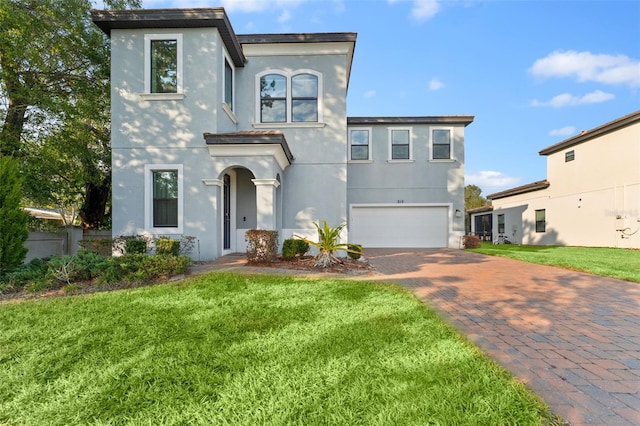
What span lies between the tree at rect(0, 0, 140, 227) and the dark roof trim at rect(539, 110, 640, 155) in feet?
68.5

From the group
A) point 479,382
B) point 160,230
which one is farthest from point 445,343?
point 160,230

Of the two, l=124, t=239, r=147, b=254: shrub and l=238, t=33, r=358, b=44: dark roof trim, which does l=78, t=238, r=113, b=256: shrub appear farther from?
l=238, t=33, r=358, b=44: dark roof trim

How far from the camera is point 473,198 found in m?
47.0

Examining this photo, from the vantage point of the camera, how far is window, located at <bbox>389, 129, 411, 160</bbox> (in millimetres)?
14539

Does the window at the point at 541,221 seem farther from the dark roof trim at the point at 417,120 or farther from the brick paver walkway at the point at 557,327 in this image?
the brick paver walkway at the point at 557,327

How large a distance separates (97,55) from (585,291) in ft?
48.8

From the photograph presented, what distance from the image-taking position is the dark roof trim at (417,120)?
14.1m

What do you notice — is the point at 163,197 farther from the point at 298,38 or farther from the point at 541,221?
the point at 541,221

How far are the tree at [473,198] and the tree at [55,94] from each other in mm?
43847

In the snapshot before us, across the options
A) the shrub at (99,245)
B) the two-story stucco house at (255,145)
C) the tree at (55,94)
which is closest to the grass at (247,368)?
the shrub at (99,245)

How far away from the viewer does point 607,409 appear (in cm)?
211

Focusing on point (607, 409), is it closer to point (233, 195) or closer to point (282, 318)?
point (282, 318)

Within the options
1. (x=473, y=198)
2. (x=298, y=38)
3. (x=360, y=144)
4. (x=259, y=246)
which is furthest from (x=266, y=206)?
(x=473, y=198)

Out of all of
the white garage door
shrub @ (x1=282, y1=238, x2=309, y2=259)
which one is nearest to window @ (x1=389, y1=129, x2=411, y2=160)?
Answer: the white garage door
